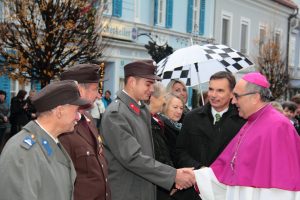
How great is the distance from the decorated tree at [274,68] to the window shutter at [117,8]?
8.71 metres

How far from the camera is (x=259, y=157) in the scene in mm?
4086

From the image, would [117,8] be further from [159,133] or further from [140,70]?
[140,70]

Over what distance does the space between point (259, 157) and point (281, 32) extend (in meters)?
27.2

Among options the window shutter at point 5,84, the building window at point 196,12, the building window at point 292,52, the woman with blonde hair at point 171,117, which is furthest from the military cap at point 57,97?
the building window at point 292,52

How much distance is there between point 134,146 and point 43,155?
1.35m

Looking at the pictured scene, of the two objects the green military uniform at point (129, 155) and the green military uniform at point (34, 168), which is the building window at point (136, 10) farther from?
the green military uniform at point (34, 168)

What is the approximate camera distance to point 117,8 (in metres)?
17.9

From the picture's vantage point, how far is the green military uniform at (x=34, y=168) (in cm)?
271

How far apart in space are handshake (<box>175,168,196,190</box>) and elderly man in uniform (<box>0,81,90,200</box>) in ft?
5.17

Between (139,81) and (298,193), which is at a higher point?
(139,81)

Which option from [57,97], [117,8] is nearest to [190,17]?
[117,8]

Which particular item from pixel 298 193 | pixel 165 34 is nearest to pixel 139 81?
pixel 298 193

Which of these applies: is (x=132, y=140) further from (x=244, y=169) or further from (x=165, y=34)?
(x=165, y=34)

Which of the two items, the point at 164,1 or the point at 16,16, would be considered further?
the point at 164,1
